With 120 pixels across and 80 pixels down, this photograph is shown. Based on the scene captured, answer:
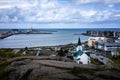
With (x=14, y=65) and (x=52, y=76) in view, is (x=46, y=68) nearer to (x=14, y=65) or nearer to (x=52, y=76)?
(x=52, y=76)

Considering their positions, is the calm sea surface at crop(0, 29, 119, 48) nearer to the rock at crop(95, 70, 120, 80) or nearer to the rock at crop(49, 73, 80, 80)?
the rock at crop(49, 73, 80, 80)

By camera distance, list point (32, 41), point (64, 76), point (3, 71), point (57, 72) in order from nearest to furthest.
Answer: point (64, 76), point (57, 72), point (3, 71), point (32, 41)

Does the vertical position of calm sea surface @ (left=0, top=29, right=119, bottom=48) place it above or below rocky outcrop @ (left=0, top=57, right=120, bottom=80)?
below

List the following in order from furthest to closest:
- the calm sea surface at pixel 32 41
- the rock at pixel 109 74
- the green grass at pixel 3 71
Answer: the calm sea surface at pixel 32 41 → the green grass at pixel 3 71 → the rock at pixel 109 74

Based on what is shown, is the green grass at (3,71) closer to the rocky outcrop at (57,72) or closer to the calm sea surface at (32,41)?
the rocky outcrop at (57,72)

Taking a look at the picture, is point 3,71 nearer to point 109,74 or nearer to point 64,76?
point 64,76

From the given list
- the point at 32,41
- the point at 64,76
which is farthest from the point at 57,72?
the point at 32,41

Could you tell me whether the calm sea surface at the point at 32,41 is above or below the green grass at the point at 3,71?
below

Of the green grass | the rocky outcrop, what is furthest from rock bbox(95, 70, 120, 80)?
the green grass

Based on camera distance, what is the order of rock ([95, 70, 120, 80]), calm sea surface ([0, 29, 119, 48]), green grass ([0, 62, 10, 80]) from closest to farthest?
1. rock ([95, 70, 120, 80])
2. green grass ([0, 62, 10, 80])
3. calm sea surface ([0, 29, 119, 48])

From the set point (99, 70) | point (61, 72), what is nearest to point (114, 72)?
point (99, 70)

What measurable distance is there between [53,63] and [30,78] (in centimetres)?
65

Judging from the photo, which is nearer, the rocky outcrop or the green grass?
the rocky outcrop

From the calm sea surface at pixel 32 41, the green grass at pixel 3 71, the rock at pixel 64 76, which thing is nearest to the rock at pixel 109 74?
the rock at pixel 64 76
